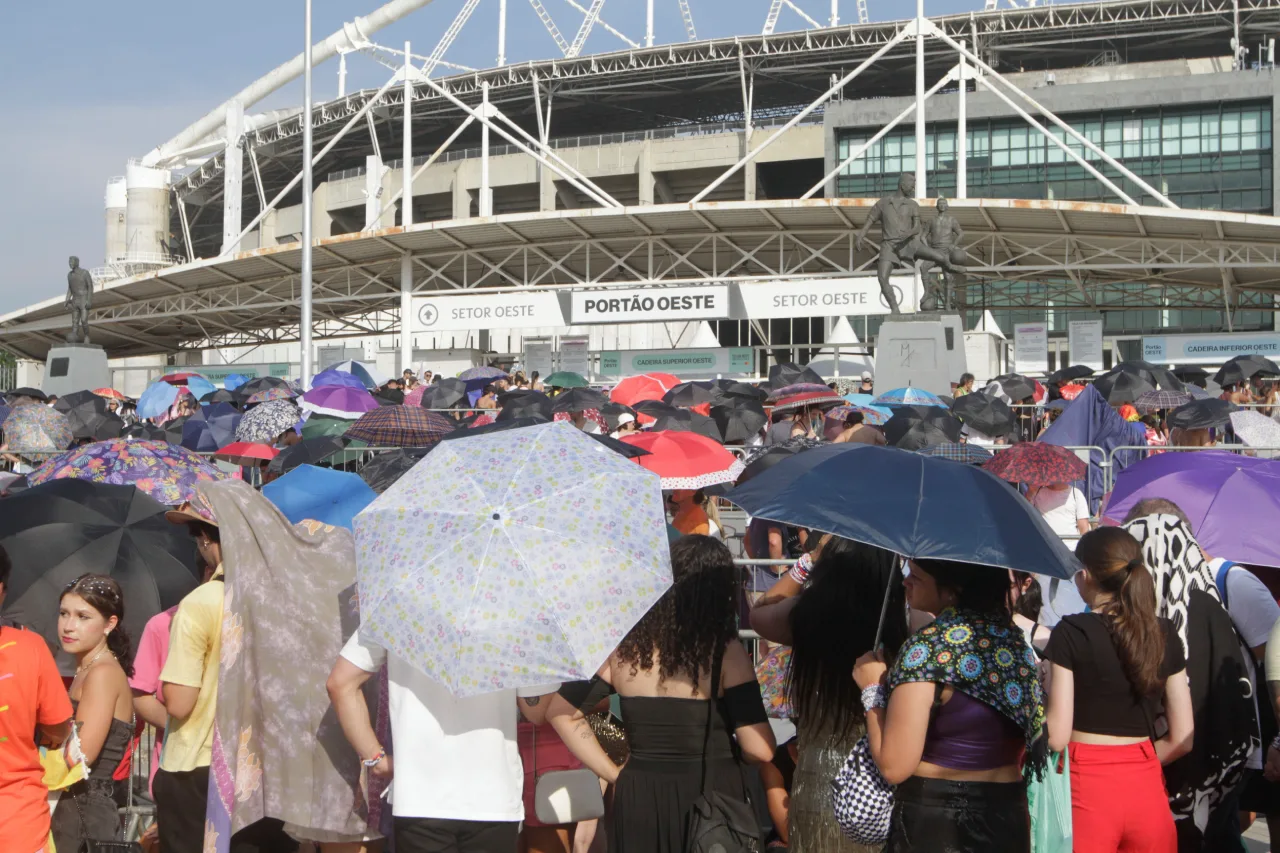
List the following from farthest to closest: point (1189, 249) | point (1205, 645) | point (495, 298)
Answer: point (1189, 249) → point (495, 298) → point (1205, 645)

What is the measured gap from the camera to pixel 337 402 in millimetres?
14367

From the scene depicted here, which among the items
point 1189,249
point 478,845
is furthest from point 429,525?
point 1189,249

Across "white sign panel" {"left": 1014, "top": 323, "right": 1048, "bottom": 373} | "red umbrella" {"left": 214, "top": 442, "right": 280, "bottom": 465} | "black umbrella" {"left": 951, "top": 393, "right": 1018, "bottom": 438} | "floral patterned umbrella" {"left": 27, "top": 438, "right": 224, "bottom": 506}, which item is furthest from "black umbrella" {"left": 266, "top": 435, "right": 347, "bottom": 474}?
"white sign panel" {"left": 1014, "top": 323, "right": 1048, "bottom": 373}

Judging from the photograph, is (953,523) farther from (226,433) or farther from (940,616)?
(226,433)

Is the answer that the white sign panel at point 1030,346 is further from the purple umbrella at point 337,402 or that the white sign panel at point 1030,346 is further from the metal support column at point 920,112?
the purple umbrella at point 337,402

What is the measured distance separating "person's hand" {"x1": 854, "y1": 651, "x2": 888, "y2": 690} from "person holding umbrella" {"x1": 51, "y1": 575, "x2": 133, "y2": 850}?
9.10 feet

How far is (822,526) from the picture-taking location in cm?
391

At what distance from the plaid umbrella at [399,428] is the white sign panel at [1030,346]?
68.9 feet

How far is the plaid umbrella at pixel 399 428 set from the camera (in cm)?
1163

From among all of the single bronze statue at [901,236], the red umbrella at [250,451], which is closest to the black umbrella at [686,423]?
the red umbrella at [250,451]

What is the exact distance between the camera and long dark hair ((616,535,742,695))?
13.6ft

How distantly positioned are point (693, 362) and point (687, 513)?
2262 centimetres

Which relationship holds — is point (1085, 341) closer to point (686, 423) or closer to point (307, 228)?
point (307, 228)

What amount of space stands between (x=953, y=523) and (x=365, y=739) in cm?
203
